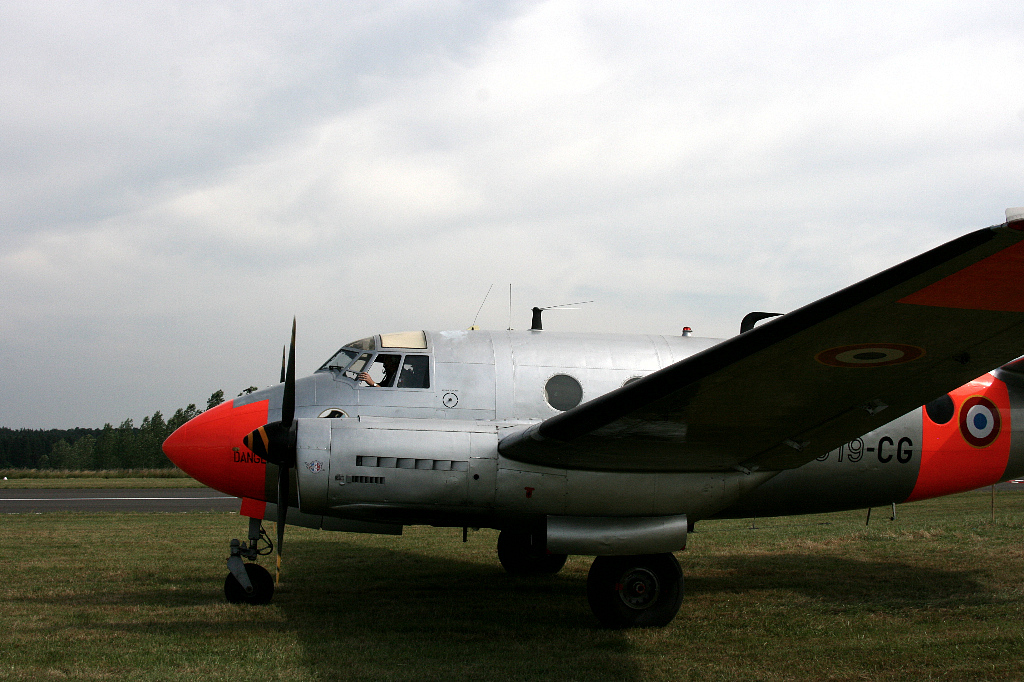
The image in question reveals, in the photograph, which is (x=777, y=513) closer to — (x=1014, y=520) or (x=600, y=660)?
(x=600, y=660)

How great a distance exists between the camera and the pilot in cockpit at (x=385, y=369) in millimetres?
8906

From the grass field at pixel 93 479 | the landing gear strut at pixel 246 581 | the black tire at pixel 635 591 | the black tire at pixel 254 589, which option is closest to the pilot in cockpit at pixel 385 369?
the landing gear strut at pixel 246 581

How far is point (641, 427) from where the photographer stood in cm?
706

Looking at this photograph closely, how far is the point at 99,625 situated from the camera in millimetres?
8180

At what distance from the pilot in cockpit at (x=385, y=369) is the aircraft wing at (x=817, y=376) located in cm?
205

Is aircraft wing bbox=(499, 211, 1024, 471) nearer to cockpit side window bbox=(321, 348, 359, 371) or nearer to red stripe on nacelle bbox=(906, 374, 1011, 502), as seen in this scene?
red stripe on nacelle bbox=(906, 374, 1011, 502)

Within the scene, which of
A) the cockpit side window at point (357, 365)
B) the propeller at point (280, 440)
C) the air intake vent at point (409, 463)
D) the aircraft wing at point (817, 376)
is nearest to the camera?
the aircraft wing at point (817, 376)

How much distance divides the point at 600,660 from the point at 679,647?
0.97 m

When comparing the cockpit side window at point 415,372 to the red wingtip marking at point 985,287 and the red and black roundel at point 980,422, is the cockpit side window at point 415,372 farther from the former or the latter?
the red and black roundel at point 980,422

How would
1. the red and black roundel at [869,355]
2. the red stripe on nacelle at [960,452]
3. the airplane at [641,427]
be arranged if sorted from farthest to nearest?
the red stripe on nacelle at [960,452], the red and black roundel at [869,355], the airplane at [641,427]

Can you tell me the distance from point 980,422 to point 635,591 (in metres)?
5.15

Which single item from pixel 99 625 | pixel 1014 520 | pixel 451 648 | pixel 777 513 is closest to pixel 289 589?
pixel 99 625

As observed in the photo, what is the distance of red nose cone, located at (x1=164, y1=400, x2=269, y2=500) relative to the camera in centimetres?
849

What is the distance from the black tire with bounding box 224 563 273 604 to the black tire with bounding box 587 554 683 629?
4.01 m
